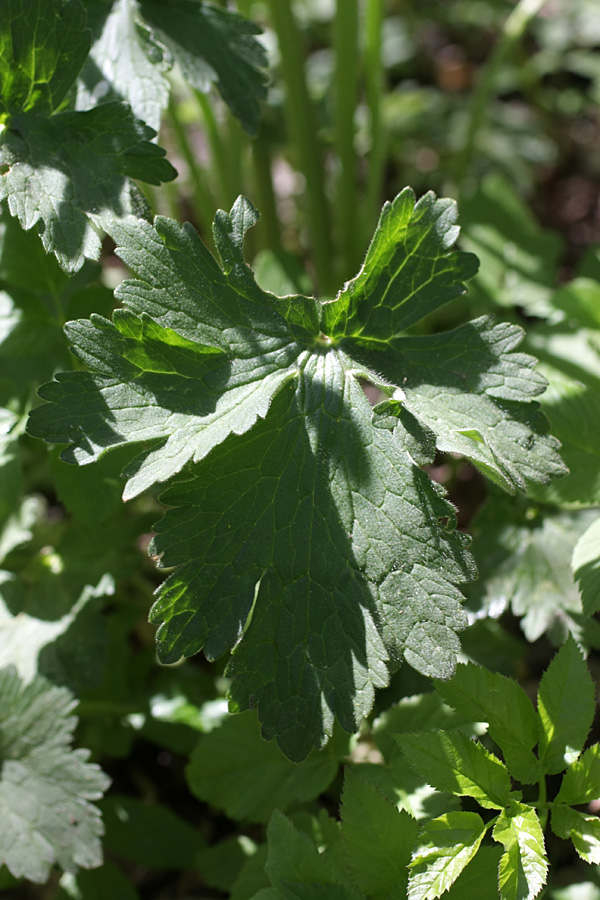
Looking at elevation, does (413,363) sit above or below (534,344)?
above

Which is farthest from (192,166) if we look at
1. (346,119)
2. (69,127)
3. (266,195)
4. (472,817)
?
(472,817)

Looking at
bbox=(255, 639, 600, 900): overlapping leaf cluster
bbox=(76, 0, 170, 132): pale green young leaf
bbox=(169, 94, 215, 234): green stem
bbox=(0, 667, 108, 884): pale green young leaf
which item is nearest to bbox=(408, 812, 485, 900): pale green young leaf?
bbox=(255, 639, 600, 900): overlapping leaf cluster

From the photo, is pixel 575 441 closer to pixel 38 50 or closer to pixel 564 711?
pixel 564 711

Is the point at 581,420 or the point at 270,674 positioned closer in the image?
the point at 270,674

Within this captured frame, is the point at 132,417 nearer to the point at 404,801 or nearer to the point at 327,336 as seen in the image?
the point at 327,336

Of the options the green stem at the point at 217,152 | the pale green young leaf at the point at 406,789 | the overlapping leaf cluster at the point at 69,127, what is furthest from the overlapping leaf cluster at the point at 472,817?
the green stem at the point at 217,152

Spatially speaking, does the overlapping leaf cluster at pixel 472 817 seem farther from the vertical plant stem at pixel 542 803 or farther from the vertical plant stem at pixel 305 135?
the vertical plant stem at pixel 305 135

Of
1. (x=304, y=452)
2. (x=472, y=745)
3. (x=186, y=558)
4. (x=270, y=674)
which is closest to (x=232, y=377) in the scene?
(x=304, y=452)
